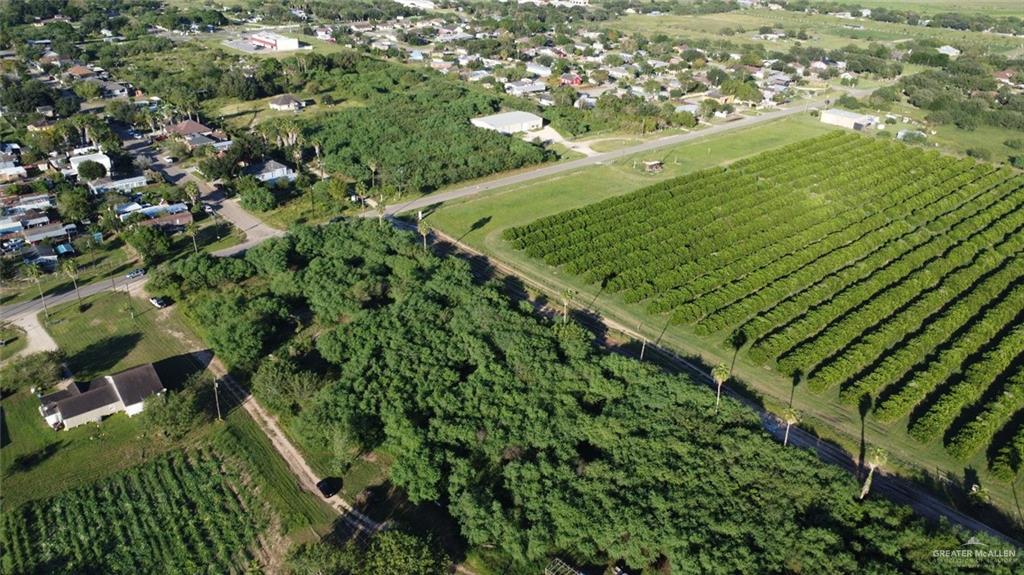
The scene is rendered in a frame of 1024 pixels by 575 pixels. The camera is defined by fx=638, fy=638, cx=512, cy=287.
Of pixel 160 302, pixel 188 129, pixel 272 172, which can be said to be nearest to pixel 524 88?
pixel 272 172

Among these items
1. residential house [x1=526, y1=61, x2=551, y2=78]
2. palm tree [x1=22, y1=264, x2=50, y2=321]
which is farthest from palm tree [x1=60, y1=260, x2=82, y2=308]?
residential house [x1=526, y1=61, x2=551, y2=78]

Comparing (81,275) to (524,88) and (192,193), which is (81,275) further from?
(524,88)

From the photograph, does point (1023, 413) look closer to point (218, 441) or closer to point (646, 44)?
point (218, 441)

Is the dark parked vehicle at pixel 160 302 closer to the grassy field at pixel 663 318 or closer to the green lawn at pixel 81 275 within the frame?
the green lawn at pixel 81 275

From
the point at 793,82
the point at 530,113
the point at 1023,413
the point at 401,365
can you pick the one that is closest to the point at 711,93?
the point at 793,82

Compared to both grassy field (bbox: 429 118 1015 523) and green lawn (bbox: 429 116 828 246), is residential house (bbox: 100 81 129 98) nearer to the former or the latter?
green lawn (bbox: 429 116 828 246)
